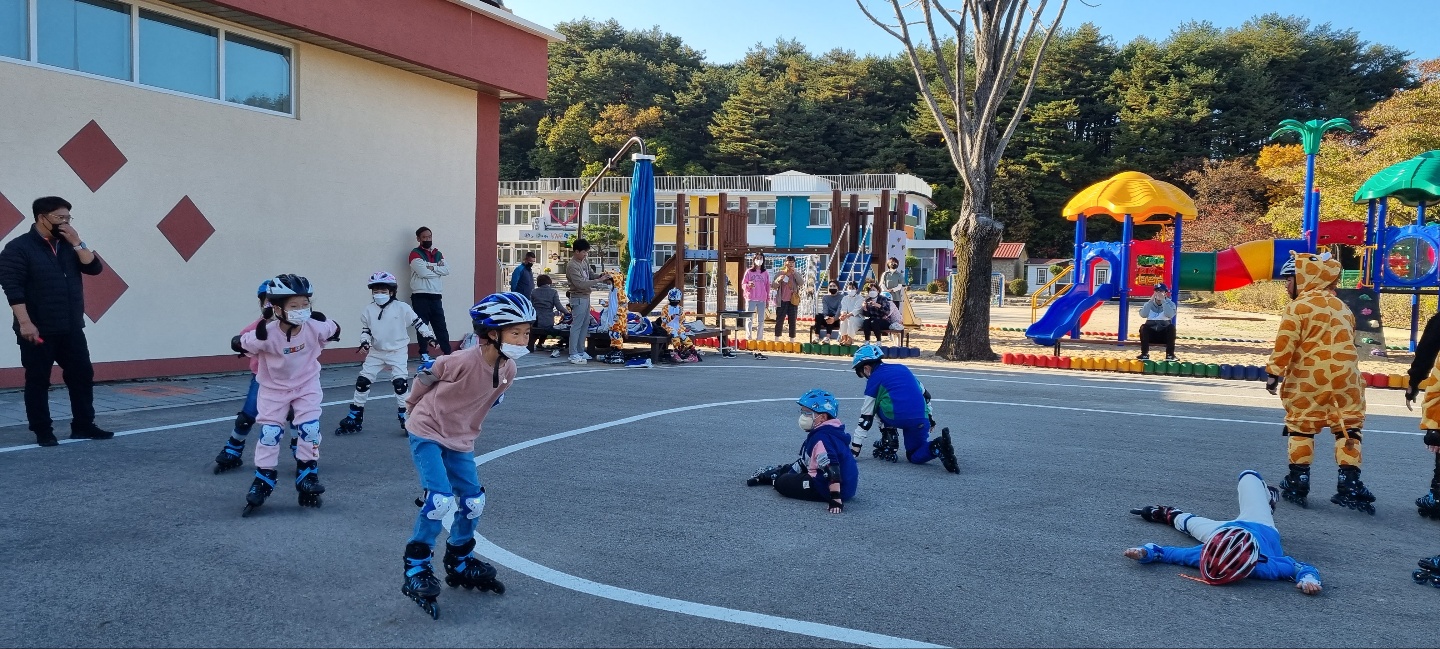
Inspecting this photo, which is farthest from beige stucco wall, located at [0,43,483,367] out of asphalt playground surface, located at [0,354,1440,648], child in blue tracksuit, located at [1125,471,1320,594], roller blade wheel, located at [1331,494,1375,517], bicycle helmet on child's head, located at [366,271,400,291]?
roller blade wheel, located at [1331,494,1375,517]

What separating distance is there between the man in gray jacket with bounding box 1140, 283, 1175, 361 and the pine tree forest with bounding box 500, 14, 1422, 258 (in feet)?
105

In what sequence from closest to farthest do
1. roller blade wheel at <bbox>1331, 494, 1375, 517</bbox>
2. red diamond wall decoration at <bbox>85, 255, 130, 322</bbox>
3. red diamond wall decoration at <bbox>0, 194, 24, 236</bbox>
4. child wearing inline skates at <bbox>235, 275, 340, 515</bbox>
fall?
child wearing inline skates at <bbox>235, 275, 340, 515</bbox>
roller blade wheel at <bbox>1331, 494, 1375, 517</bbox>
red diamond wall decoration at <bbox>0, 194, 24, 236</bbox>
red diamond wall decoration at <bbox>85, 255, 130, 322</bbox>

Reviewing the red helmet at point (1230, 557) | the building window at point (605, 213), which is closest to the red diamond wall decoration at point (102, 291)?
the red helmet at point (1230, 557)

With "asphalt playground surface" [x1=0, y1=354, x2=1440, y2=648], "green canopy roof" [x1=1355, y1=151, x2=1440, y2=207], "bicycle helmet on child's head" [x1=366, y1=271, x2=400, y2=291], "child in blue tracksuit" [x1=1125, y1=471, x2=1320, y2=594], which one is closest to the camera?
"asphalt playground surface" [x1=0, y1=354, x2=1440, y2=648]

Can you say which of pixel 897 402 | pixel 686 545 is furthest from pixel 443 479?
pixel 897 402

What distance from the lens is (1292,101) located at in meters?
61.9

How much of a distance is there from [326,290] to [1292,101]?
67.0 m

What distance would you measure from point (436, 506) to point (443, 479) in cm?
14

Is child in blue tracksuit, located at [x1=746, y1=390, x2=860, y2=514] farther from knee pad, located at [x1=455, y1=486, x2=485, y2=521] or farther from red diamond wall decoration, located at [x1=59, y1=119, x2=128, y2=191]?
→ red diamond wall decoration, located at [x1=59, y1=119, x2=128, y2=191]

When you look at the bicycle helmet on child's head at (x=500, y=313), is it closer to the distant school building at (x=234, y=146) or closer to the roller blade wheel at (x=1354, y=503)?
the roller blade wheel at (x=1354, y=503)

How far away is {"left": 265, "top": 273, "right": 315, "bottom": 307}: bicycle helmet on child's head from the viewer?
605 cm

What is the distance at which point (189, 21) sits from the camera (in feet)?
38.5

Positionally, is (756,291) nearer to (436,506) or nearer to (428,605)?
(436,506)

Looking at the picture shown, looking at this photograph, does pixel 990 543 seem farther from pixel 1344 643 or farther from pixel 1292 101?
pixel 1292 101
